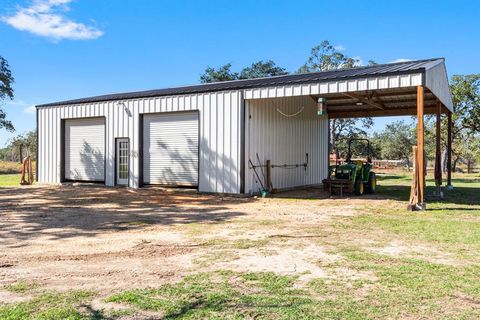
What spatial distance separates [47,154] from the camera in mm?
17906

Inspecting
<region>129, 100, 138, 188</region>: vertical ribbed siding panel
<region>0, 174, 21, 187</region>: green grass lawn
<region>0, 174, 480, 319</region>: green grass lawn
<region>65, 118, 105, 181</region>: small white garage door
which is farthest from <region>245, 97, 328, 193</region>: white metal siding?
<region>0, 174, 21, 187</region>: green grass lawn

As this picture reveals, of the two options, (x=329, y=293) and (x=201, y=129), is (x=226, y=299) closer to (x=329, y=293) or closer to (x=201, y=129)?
(x=329, y=293)

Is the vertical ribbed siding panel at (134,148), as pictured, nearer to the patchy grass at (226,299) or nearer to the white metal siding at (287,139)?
the white metal siding at (287,139)

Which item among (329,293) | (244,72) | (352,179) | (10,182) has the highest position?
(244,72)

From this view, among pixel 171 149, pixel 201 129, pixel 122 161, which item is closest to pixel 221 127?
pixel 201 129

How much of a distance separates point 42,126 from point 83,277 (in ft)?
51.6

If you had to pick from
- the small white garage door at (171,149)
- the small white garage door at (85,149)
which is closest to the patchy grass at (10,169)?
the small white garage door at (85,149)

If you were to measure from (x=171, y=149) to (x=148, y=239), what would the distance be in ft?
27.7

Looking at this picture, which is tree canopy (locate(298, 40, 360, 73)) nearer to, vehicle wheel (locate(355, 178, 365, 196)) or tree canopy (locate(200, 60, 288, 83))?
tree canopy (locate(200, 60, 288, 83))

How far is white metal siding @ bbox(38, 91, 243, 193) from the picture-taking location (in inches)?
511

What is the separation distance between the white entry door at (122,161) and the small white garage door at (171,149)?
89 centimetres

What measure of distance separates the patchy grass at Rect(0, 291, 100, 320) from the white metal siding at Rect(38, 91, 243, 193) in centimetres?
928

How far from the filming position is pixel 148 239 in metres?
6.34

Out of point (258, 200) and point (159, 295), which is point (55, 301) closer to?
point (159, 295)
